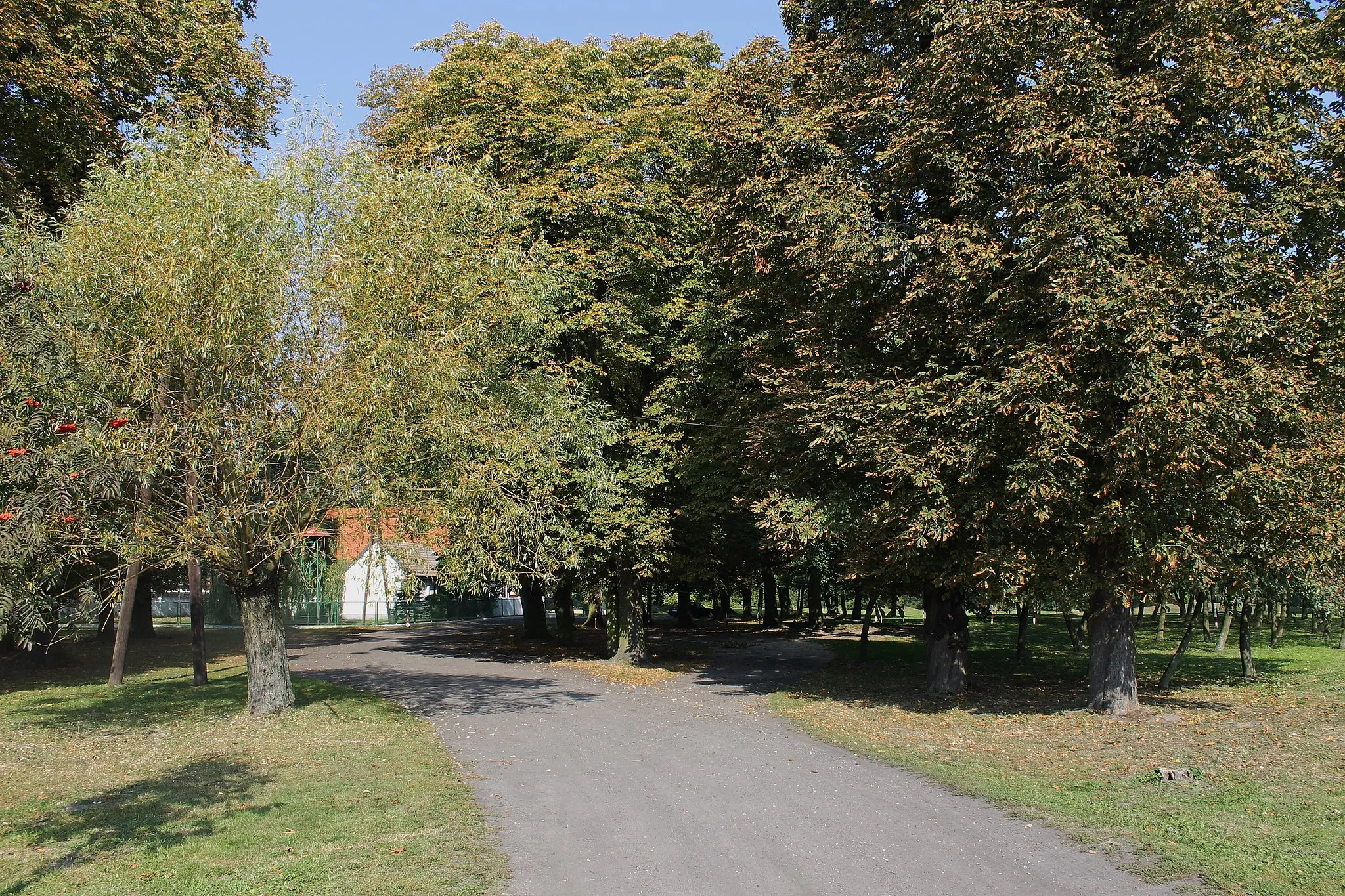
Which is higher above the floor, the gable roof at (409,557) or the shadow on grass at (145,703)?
the gable roof at (409,557)

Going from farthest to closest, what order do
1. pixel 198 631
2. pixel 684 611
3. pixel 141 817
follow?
pixel 684 611
pixel 198 631
pixel 141 817

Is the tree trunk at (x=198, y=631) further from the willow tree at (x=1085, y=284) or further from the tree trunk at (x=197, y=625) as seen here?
the willow tree at (x=1085, y=284)

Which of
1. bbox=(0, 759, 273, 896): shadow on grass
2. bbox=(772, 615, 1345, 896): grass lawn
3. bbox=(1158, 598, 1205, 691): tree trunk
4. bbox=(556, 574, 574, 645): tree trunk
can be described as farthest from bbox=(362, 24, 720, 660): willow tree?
bbox=(0, 759, 273, 896): shadow on grass

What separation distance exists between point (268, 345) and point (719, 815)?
27.8 ft

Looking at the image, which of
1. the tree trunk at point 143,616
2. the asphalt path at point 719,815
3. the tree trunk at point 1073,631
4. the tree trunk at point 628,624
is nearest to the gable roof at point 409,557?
the asphalt path at point 719,815

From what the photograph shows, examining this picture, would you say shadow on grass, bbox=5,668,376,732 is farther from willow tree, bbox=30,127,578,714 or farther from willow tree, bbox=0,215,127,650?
willow tree, bbox=0,215,127,650

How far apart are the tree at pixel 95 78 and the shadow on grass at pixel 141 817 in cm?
1136

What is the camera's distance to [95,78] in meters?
17.6

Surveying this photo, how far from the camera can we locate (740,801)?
344 inches

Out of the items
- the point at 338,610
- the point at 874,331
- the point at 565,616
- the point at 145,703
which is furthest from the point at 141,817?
the point at 338,610

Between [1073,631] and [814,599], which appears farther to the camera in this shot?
[814,599]

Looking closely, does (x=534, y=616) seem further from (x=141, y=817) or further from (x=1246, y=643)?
(x=141, y=817)

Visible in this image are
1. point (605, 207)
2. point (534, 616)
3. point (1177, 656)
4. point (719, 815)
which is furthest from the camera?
point (534, 616)

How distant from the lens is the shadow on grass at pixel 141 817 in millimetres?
6965
